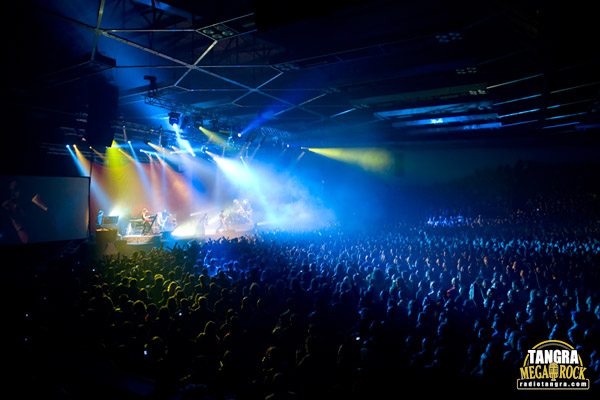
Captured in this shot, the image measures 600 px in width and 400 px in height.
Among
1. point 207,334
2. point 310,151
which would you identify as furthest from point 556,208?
point 207,334

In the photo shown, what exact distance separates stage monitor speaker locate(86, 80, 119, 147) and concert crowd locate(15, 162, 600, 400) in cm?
358

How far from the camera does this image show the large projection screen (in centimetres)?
1220

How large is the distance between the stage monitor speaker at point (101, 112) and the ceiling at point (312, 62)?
0.06 meters

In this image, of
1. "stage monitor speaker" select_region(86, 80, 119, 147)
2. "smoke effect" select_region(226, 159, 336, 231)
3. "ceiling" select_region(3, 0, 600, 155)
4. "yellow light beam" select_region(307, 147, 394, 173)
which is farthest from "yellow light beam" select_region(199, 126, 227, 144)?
"yellow light beam" select_region(307, 147, 394, 173)

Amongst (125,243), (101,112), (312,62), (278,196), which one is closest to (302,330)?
(312,62)

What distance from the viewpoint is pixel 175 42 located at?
754 centimetres

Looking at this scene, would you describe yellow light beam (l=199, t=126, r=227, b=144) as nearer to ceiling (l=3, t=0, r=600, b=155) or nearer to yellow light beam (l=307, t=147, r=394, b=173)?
ceiling (l=3, t=0, r=600, b=155)

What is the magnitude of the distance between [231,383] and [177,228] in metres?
19.1

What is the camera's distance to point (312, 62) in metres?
6.94

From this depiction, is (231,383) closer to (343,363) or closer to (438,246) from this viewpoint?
(343,363)

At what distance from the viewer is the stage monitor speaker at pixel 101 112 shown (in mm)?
8844

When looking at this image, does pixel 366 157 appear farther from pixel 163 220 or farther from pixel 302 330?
pixel 302 330

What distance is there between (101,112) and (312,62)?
6.20 meters

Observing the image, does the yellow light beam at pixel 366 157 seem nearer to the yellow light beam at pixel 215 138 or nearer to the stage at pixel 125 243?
the yellow light beam at pixel 215 138
